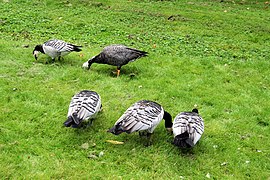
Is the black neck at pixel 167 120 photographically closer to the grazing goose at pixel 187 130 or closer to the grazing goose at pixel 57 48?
the grazing goose at pixel 187 130

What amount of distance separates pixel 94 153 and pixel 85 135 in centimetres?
52

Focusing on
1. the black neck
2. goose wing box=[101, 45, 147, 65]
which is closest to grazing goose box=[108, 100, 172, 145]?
the black neck

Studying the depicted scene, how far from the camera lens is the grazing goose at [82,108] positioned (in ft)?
16.4

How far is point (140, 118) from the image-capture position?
5.03m

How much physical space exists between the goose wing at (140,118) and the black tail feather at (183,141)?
51 cm

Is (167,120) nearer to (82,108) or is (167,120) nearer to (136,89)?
(82,108)

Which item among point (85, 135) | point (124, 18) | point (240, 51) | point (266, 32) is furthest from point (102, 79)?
point (266, 32)

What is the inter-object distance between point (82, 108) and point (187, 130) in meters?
1.71

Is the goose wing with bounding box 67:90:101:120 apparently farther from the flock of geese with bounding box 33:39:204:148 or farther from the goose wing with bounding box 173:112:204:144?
the goose wing with bounding box 173:112:204:144

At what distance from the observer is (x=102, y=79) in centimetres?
788

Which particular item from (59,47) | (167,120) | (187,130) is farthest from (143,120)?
Answer: (59,47)

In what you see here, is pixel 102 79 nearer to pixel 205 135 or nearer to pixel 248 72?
pixel 205 135

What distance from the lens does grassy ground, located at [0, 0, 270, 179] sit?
4.97 m

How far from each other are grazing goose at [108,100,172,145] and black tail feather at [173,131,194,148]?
0.51 meters
